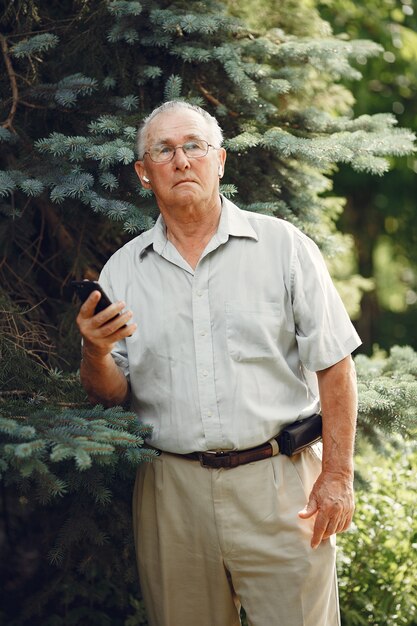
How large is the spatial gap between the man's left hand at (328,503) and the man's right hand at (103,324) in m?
0.75

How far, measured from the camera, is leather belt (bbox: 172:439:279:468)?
244 centimetres

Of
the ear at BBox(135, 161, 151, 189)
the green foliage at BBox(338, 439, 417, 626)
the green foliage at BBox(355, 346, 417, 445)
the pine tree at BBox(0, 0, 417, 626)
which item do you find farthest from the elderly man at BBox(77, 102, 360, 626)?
the green foliage at BBox(338, 439, 417, 626)

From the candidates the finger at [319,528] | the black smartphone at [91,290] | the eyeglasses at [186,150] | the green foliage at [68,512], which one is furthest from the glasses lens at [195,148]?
the finger at [319,528]

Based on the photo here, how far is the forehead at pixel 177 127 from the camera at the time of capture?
2.56 metres

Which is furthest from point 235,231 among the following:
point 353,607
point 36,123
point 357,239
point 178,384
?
point 357,239

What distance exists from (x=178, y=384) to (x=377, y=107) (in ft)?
17.6

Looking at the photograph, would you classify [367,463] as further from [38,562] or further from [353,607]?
[38,562]

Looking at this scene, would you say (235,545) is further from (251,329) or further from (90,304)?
(90,304)

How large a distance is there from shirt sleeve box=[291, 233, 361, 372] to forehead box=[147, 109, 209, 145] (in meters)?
0.47

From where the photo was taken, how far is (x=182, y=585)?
8.41ft

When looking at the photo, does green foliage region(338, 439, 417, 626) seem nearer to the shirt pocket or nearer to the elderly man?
the elderly man

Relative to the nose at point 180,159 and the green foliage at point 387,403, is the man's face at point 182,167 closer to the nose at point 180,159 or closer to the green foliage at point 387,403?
the nose at point 180,159

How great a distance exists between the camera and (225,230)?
2.53 m

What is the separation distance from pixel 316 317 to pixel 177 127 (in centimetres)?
73
